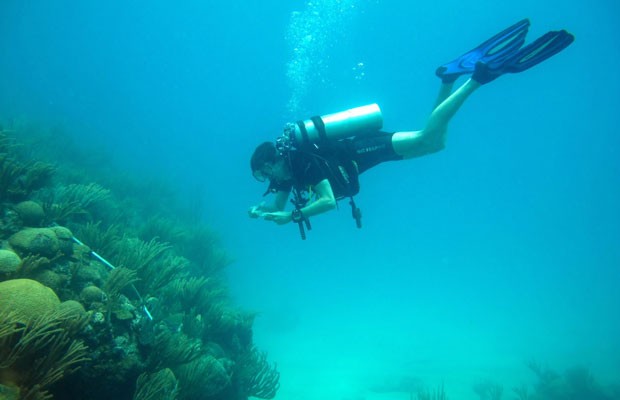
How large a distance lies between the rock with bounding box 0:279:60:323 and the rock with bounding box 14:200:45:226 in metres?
2.30

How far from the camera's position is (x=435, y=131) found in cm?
530

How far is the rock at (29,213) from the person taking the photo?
4.65 m

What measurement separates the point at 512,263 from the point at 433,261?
19.7 m

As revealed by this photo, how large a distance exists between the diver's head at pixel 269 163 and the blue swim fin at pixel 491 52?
10.5ft

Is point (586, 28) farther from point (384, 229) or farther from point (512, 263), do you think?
point (384, 229)

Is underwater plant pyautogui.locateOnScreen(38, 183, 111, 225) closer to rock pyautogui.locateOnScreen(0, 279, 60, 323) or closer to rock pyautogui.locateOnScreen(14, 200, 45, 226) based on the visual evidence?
rock pyautogui.locateOnScreen(14, 200, 45, 226)

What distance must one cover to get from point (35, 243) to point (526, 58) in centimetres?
697

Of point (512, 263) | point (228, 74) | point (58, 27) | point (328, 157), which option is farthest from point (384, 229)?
point (58, 27)

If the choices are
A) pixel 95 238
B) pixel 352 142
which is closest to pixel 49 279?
pixel 95 238

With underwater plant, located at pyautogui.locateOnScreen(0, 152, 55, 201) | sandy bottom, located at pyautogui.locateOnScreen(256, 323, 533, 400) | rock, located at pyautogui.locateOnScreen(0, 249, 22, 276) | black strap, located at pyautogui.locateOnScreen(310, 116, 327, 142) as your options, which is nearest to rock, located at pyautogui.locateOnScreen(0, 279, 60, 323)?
rock, located at pyautogui.locateOnScreen(0, 249, 22, 276)

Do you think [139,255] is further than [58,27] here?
No

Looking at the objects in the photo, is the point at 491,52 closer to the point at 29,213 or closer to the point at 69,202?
the point at 29,213

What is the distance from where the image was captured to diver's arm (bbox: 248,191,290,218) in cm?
485

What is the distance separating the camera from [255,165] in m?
5.23
